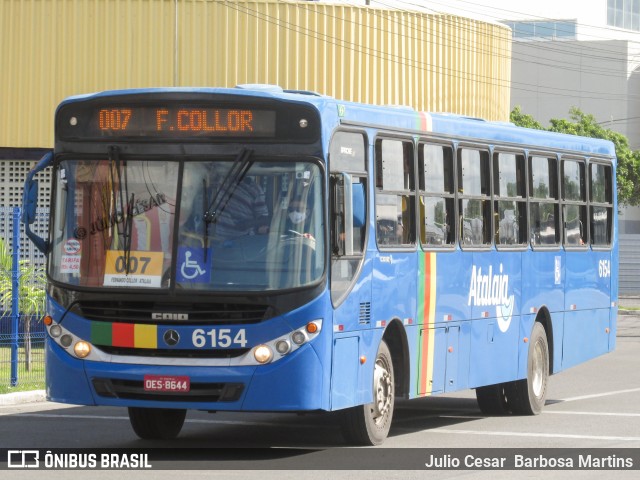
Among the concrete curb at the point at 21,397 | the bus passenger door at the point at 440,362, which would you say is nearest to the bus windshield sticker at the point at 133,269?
the bus passenger door at the point at 440,362

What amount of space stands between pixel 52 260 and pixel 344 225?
2.47 meters

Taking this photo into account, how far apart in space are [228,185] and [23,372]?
9.32 metres

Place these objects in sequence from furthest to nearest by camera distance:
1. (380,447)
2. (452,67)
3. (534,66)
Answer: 1. (534,66)
2. (452,67)
3. (380,447)

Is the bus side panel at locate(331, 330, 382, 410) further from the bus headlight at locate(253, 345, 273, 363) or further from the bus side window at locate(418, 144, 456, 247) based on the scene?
the bus side window at locate(418, 144, 456, 247)

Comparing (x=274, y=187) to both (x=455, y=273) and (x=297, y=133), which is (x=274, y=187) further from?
(x=455, y=273)

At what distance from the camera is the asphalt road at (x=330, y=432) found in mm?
12020

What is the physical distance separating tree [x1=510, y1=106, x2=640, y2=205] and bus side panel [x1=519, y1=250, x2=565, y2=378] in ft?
179

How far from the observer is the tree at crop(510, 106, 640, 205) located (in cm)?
7306

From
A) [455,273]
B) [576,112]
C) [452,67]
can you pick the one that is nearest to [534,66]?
[576,112]

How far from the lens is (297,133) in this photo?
12289 mm

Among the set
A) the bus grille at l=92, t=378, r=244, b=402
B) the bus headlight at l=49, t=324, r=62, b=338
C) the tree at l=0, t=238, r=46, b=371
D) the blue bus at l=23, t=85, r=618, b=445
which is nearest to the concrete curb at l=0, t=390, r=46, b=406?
the tree at l=0, t=238, r=46, b=371

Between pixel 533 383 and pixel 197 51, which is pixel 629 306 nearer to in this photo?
pixel 197 51

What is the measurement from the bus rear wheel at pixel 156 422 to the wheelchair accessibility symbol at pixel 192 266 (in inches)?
85.1

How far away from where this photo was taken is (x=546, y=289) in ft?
58.0
